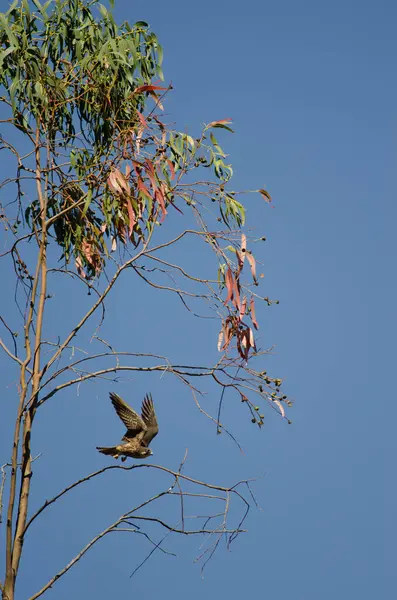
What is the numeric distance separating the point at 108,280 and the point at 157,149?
57 centimetres

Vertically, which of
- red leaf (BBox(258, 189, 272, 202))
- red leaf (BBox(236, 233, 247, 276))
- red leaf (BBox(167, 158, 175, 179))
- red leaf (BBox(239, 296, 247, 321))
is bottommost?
red leaf (BBox(239, 296, 247, 321))

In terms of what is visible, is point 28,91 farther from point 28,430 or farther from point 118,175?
point 28,430

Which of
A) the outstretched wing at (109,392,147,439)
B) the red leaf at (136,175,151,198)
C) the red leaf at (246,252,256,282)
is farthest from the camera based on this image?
the red leaf at (136,175,151,198)

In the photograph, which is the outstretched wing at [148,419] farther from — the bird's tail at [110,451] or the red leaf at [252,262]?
the red leaf at [252,262]

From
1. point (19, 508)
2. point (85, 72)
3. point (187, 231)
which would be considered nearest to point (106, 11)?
point (85, 72)

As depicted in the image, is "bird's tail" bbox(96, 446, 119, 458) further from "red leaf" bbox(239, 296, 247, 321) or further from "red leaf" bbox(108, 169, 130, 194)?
"red leaf" bbox(108, 169, 130, 194)

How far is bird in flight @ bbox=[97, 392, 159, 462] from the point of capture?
11.9 ft

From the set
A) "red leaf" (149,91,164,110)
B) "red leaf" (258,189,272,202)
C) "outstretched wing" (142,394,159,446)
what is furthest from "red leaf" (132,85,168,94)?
"outstretched wing" (142,394,159,446)

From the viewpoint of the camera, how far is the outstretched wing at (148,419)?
364cm

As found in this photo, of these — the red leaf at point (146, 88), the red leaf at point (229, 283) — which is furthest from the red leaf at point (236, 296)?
the red leaf at point (146, 88)

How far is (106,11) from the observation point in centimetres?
423

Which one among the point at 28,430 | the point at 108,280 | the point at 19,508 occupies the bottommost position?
the point at 19,508

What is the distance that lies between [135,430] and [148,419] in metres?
0.06

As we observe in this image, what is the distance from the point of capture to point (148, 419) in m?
3.64
